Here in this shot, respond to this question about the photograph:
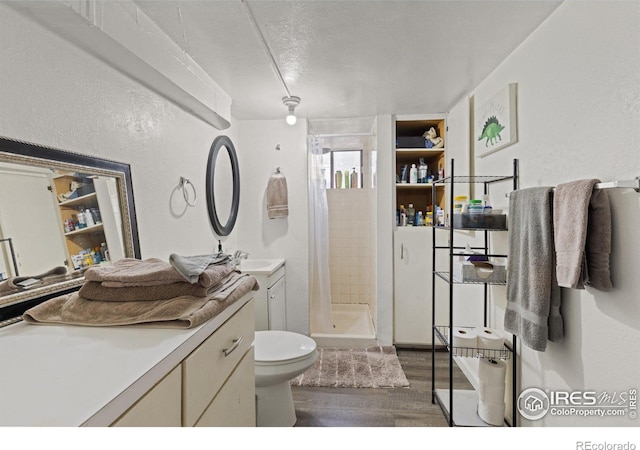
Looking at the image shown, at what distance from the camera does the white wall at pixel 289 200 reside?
2816 millimetres

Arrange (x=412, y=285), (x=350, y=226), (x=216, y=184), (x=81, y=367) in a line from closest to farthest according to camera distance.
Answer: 1. (x=81, y=367)
2. (x=216, y=184)
3. (x=412, y=285)
4. (x=350, y=226)

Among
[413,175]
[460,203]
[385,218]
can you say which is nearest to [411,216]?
[385,218]

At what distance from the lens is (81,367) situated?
23.9 inches

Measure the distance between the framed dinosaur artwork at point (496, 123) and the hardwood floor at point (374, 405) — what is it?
167cm

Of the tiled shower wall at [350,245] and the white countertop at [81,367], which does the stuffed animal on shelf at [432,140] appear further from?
the white countertop at [81,367]

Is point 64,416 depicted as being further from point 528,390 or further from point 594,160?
point 528,390

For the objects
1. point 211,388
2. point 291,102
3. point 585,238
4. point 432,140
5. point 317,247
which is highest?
point 291,102

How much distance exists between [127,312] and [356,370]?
1.92m

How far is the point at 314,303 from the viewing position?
2.91 metres

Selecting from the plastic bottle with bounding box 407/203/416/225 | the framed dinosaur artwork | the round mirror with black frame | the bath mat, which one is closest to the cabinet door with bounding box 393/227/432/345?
the plastic bottle with bounding box 407/203/416/225

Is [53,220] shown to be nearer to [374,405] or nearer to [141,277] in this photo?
[141,277]

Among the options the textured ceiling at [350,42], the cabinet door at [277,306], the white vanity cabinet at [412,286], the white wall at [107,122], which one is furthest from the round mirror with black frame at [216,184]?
the white vanity cabinet at [412,286]

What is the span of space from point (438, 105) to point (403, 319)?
6.37 feet

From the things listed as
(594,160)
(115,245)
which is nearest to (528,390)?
(594,160)
